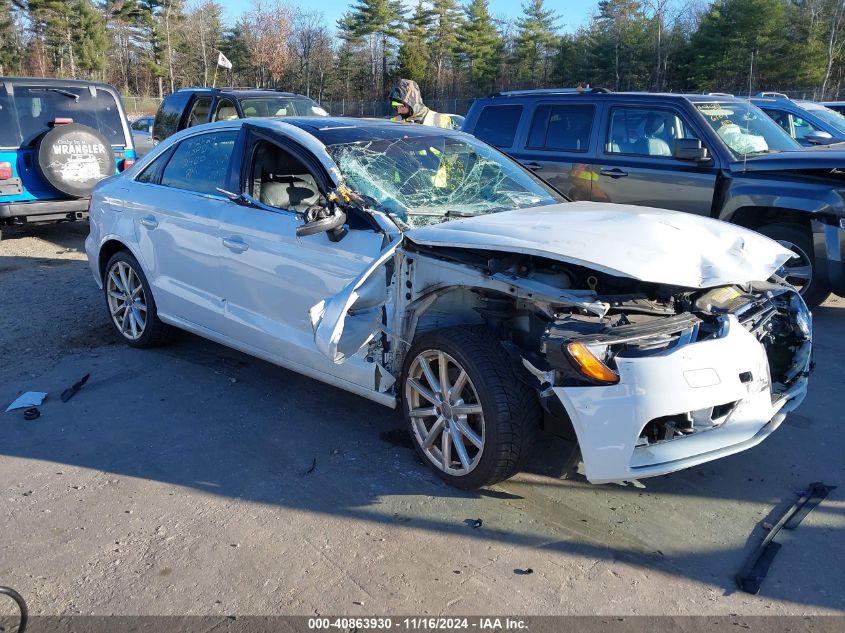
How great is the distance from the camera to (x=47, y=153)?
8820 mm

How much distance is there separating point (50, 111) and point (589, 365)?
29.2 feet

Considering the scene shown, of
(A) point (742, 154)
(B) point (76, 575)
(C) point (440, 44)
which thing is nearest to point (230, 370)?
(B) point (76, 575)

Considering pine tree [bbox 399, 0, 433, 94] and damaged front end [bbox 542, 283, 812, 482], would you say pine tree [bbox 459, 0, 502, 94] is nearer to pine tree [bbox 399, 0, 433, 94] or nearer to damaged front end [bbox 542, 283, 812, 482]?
pine tree [bbox 399, 0, 433, 94]

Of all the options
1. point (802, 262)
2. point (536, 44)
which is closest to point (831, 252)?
point (802, 262)

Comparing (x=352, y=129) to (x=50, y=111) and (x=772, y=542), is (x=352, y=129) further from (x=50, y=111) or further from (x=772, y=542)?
(x=50, y=111)

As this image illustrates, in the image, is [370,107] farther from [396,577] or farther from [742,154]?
[396,577]

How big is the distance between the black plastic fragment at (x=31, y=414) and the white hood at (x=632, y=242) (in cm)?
263

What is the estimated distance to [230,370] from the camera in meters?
5.19

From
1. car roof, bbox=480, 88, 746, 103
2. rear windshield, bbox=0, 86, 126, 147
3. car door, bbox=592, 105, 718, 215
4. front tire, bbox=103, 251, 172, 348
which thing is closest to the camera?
front tire, bbox=103, 251, 172, 348

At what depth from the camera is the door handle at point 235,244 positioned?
14.5 ft

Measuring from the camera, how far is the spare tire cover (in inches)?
348

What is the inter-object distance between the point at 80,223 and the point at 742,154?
9.81 meters

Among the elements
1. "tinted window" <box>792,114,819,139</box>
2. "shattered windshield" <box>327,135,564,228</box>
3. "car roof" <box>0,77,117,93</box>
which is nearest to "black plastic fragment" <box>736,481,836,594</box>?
"shattered windshield" <box>327,135,564,228</box>

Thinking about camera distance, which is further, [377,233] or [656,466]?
[377,233]
